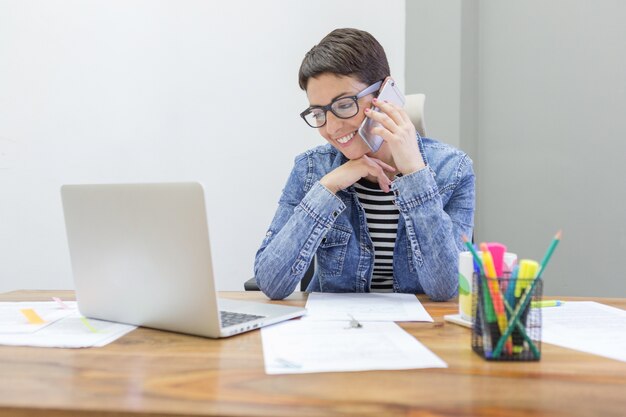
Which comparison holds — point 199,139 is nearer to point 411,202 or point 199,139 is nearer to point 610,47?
point 411,202

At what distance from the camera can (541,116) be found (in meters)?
2.19

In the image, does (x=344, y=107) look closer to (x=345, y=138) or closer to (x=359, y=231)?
(x=345, y=138)

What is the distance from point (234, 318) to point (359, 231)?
0.55m

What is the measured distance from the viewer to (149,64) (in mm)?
2490

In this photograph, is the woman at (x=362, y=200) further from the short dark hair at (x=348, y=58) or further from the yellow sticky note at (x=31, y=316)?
the yellow sticky note at (x=31, y=316)

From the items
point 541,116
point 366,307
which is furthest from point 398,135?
point 541,116

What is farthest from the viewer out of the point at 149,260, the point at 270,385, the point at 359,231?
the point at 359,231

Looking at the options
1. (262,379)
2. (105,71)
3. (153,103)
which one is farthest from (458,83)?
(262,379)

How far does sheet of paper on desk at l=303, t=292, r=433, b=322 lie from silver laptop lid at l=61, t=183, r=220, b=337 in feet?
0.79

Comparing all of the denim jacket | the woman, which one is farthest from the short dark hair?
the denim jacket

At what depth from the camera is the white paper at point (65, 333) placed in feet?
2.96

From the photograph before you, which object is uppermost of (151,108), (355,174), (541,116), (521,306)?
(151,108)

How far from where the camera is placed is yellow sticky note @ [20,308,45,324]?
1.06 m

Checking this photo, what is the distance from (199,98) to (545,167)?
142 centimetres
